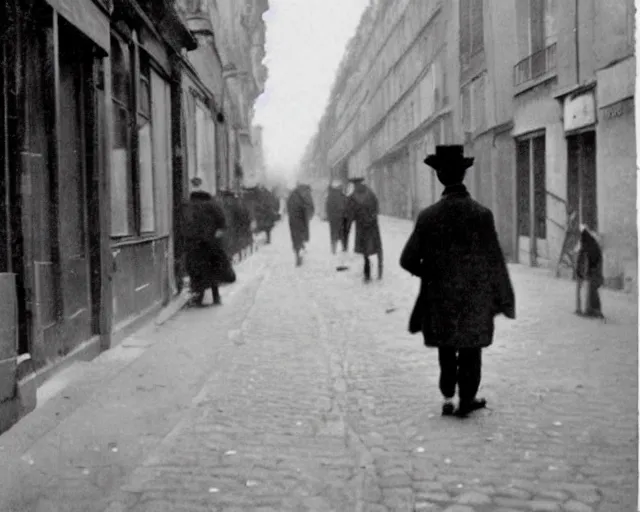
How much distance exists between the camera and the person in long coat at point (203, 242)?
1134 cm

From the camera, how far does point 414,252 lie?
5363 mm

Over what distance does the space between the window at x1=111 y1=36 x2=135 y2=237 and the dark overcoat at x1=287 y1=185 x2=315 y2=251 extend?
8152mm

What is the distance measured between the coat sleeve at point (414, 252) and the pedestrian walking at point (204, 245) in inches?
246

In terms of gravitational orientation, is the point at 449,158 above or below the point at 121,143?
below

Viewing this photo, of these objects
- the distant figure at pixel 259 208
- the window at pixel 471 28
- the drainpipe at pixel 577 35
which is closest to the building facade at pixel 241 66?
the distant figure at pixel 259 208

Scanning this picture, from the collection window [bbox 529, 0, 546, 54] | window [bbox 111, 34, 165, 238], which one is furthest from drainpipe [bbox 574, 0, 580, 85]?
window [bbox 111, 34, 165, 238]

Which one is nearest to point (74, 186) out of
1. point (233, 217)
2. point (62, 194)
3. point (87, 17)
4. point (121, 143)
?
point (62, 194)

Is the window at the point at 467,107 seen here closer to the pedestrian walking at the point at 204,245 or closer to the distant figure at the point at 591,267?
the pedestrian walking at the point at 204,245

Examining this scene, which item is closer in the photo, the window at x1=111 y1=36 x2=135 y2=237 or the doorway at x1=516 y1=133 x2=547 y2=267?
the window at x1=111 y1=36 x2=135 y2=237

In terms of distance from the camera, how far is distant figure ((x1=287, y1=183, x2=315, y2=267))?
1795cm

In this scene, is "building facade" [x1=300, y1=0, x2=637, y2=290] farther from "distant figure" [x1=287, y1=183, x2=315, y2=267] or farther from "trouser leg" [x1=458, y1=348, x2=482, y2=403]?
"distant figure" [x1=287, y1=183, x2=315, y2=267]

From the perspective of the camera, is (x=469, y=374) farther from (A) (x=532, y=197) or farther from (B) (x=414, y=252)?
(A) (x=532, y=197)

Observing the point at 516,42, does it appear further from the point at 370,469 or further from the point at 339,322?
the point at 370,469

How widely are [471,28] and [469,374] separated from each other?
783 centimetres
